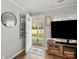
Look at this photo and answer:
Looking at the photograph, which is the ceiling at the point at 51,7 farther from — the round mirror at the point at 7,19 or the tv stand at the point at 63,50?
the tv stand at the point at 63,50

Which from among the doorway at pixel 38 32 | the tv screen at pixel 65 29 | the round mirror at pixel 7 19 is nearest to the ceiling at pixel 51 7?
the tv screen at pixel 65 29

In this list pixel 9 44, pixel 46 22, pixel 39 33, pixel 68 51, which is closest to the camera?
pixel 9 44

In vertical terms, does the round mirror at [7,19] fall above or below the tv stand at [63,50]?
above

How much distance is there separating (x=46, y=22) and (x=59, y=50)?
1874mm

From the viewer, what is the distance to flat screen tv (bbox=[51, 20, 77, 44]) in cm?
379

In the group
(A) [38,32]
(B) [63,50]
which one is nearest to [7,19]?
(B) [63,50]

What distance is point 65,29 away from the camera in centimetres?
401

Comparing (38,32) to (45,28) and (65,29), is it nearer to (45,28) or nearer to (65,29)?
(45,28)

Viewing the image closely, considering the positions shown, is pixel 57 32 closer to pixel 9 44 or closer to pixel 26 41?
pixel 26 41

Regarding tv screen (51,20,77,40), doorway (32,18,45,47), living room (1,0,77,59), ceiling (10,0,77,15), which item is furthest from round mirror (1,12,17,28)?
doorway (32,18,45,47)

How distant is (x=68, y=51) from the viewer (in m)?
3.74

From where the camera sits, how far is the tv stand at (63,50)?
3.60 m

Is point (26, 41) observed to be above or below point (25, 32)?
below

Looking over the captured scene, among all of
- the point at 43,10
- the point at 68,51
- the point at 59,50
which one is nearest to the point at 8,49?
the point at 59,50
